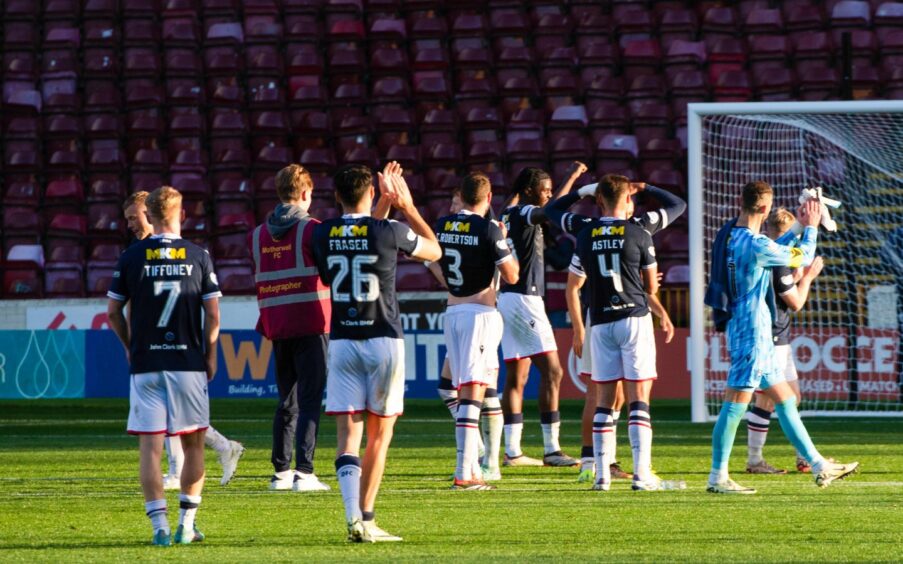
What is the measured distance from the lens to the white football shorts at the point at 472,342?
9.36m

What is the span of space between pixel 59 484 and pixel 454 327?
2.85 m

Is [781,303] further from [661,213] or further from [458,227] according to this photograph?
[458,227]

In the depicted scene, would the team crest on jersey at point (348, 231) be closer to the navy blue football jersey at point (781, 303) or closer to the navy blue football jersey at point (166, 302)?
the navy blue football jersey at point (166, 302)

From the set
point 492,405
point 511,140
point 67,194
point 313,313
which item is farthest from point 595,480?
point 67,194

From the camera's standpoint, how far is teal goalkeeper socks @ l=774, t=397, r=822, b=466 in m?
9.11

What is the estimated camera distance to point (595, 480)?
9.21 m

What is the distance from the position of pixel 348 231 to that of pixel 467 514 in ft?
6.09

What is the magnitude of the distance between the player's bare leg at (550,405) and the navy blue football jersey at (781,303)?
1.64 meters

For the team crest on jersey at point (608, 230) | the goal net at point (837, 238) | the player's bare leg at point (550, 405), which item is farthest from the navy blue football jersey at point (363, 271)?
the goal net at point (837, 238)

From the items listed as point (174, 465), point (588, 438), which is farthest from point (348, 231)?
point (588, 438)

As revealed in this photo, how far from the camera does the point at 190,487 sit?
6.83 m

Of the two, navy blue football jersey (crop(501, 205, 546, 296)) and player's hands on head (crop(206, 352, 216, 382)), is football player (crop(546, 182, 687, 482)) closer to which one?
navy blue football jersey (crop(501, 205, 546, 296))

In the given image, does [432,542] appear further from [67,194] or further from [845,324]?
[67,194]

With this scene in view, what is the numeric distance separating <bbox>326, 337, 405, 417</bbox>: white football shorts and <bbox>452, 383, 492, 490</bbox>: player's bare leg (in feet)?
7.67
